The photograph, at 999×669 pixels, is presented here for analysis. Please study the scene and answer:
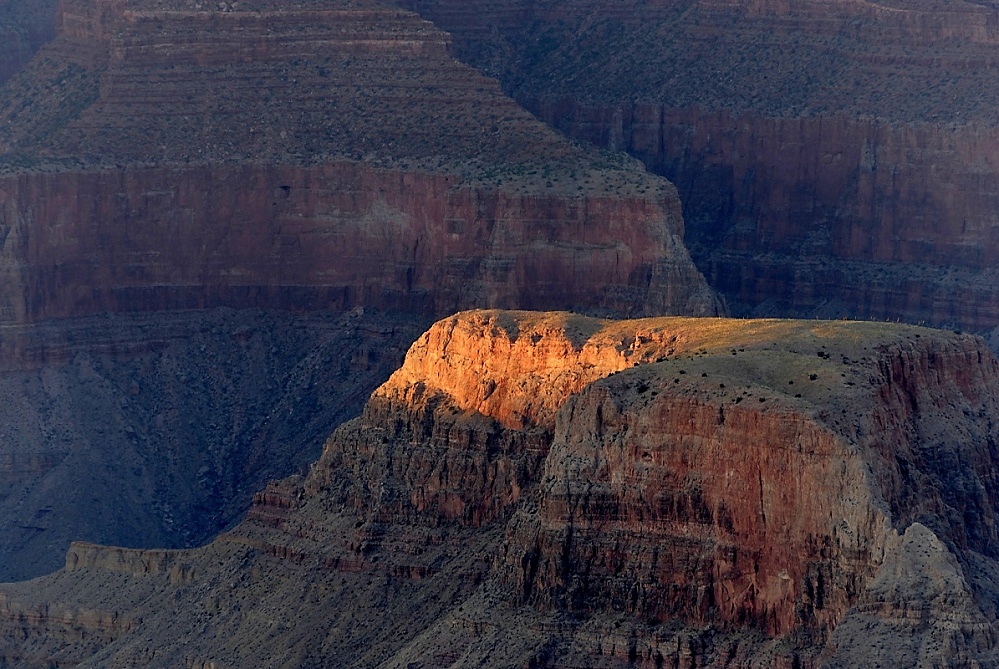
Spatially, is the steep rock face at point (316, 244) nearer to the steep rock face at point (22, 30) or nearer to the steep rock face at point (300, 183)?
the steep rock face at point (300, 183)

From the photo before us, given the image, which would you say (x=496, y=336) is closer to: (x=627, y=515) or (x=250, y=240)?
(x=627, y=515)

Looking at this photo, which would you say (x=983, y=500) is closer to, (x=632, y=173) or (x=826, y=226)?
(x=632, y=173)

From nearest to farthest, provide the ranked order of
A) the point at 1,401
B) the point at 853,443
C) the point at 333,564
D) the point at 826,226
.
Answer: the point at 853,443 < the point at 333,564 < the point at 1,401 < the point at 826,226

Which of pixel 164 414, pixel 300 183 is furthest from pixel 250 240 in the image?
pixel 164 414

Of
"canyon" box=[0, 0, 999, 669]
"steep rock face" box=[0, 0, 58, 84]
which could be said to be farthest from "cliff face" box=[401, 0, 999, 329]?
"steep rock face" box=[0, 0, 58, 84]

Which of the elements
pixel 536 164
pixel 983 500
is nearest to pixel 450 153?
pixel 536 164

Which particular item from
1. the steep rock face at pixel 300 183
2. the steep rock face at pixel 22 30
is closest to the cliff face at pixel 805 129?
the steep rock face at pixel 300 183
